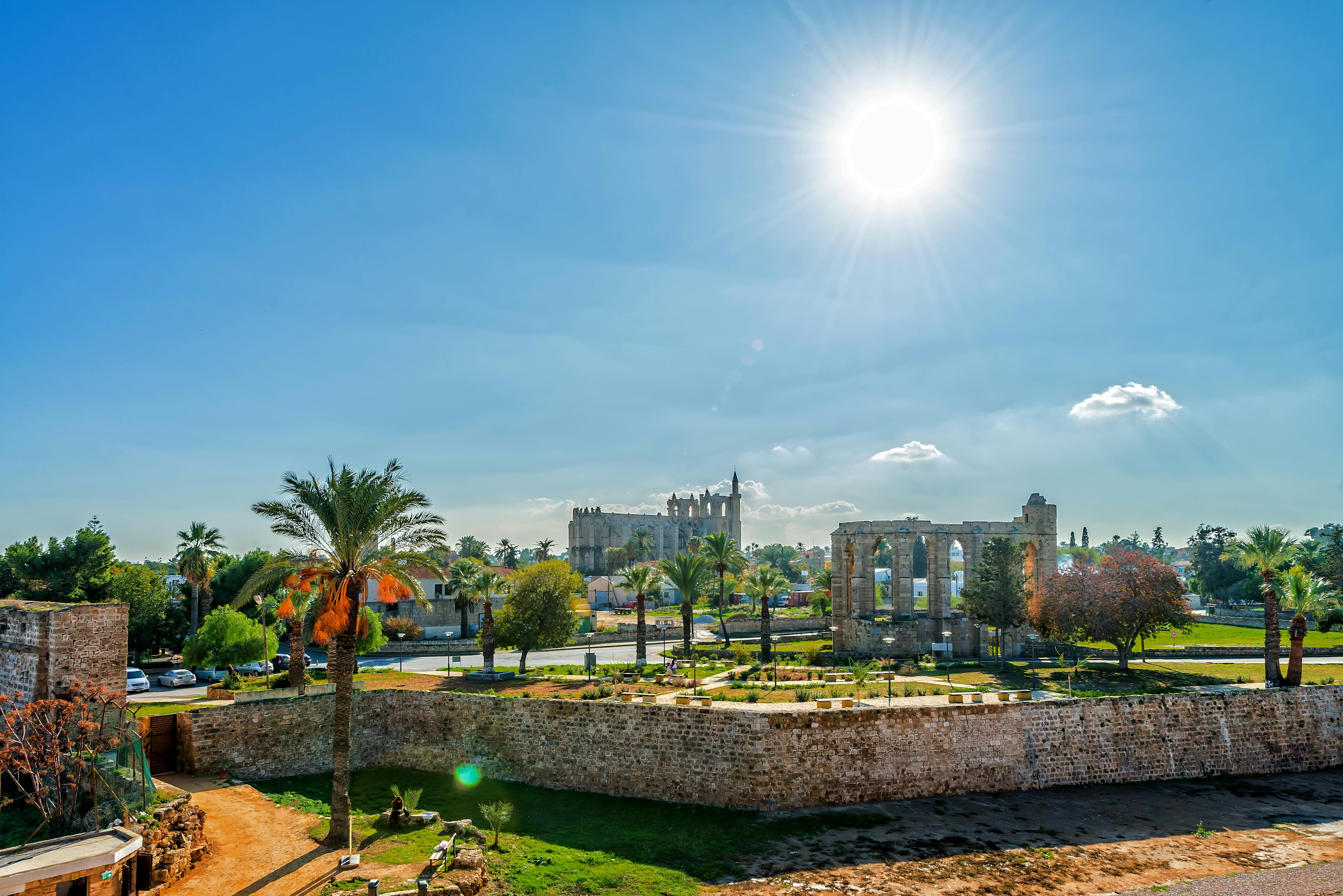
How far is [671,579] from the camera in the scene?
4084 centimetres

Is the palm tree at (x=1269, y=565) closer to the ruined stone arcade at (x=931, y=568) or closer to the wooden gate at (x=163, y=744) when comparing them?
the ruined stone arcade at (x=931, y=568)

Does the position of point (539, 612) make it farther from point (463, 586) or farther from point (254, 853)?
point (254, 853)

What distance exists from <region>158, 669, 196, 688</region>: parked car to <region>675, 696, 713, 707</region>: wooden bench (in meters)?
23.3

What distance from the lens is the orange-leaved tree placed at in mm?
31547

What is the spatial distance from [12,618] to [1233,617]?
71.6m

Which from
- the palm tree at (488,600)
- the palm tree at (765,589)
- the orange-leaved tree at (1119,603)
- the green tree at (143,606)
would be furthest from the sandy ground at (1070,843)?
the green tree at (143,606)

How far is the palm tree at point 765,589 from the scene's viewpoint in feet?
125

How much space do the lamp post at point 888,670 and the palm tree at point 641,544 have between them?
61.4 metres

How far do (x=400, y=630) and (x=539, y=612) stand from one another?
19027 mm

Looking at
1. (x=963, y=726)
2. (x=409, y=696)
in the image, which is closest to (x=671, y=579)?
(x=409, y=696)

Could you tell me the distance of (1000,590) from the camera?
3772 cm

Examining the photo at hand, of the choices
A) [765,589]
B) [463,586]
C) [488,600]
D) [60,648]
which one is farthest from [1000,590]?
[60,648]

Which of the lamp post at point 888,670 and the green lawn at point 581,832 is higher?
the lamp post at point 888,670

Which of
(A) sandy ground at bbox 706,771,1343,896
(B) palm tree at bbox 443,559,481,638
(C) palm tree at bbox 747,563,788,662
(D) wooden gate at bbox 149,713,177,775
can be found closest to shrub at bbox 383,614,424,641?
(B) palm tree at bbox 443,559,481,638
